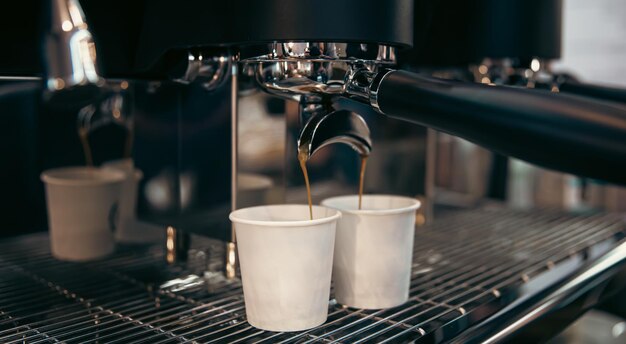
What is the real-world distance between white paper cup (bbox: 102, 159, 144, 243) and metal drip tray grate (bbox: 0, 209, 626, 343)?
0.02 metres

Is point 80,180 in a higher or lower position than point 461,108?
lower

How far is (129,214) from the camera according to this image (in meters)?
0.77

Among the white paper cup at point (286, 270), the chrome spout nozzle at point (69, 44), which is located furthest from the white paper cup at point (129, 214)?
the white paper cup at point (286, 270)

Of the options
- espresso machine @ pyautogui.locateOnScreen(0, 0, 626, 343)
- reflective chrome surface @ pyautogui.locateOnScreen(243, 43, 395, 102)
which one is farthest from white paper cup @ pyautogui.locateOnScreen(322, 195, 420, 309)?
reflective chrome surface @ pyautogui.locateOnScreen(243, 43, 395, 102)

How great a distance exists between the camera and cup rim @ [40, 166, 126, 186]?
2.41ft

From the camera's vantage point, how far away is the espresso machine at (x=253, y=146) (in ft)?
1.37

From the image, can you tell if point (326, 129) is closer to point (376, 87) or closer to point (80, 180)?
point (376, 87)

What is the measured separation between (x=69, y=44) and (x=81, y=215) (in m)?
0.21

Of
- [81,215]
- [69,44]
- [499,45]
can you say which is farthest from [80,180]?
[499,45]

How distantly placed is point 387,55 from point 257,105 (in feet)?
0.58

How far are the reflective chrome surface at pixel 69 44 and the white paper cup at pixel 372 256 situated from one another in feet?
0.87

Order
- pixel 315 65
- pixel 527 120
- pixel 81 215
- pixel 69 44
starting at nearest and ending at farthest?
1. pixel 527 120
2. pixel 315 65
3. pixel 69 44
4. pixel 81 215

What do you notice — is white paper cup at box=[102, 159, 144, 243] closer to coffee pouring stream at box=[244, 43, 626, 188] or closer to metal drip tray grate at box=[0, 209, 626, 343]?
metal drip tray grate at box=[0, 209, 626, 343]

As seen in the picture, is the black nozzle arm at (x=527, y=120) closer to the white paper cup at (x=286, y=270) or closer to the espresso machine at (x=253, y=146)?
the espresso machine at (x=253, y=146)
